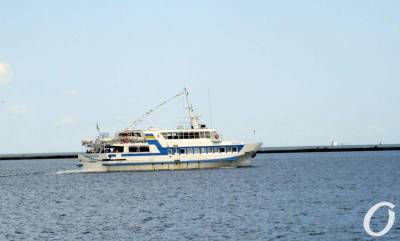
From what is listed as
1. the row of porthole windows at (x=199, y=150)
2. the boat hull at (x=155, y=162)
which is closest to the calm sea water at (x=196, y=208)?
the boat hull at (x=155, y=162)

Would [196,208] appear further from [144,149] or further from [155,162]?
[155,162]

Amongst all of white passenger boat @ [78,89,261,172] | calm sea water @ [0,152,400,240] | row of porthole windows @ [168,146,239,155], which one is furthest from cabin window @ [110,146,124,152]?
calm sea water @ [0,152,400,240]

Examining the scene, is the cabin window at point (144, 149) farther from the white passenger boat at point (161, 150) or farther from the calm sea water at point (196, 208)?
the calm sea water at point (196, 208)

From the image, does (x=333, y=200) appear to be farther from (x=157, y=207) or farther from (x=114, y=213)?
(x=114, y=213)

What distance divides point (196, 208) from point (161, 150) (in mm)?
38045

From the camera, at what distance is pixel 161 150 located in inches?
3484

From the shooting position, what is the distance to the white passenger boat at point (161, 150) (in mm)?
87750

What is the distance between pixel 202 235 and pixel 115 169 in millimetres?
51683

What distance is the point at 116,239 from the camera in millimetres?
38156

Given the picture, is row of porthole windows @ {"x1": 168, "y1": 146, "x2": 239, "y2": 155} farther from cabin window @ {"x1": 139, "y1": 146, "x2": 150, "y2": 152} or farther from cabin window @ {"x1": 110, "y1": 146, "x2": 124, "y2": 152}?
cabin window @ {"x1": 110, "y1": 146, "x2": 124, "y2": 152}

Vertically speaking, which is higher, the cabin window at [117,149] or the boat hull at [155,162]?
Result: the cabin window at [117,149]

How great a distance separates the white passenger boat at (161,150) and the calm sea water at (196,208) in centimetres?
755

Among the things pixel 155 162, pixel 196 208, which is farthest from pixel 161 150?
pixel 196 208

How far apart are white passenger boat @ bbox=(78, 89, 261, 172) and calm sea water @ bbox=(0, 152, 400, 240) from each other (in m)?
7.55
